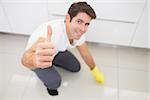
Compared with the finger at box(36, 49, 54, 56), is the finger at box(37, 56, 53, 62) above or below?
below

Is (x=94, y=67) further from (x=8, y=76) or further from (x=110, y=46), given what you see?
(x=8, y=76)

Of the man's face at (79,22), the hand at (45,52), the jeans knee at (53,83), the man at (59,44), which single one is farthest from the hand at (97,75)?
the hand at (45,52)

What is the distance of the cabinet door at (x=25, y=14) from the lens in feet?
5.72

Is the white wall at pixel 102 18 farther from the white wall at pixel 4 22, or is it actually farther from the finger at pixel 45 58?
the finger at pixel 45 58

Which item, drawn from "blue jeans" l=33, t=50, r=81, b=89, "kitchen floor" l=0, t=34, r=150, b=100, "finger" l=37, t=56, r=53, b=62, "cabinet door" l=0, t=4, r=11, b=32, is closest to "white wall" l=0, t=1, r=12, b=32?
"cabinet door" l=0, t=4, r=11, b=32

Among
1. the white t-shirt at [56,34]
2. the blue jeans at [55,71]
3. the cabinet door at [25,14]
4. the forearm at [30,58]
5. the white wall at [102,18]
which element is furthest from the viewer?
the cabinet door at [25,14]

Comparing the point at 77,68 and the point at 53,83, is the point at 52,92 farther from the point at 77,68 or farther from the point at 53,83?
the point at 77,68

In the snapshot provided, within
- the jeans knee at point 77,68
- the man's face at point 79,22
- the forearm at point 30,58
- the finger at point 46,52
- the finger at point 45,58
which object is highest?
the man's face at point 79,22

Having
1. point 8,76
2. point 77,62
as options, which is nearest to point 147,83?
point 77,62

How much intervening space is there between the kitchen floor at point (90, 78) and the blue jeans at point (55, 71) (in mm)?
78

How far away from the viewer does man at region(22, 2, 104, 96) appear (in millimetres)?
1072

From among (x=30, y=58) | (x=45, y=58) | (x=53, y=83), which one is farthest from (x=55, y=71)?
(x=45, y=58)

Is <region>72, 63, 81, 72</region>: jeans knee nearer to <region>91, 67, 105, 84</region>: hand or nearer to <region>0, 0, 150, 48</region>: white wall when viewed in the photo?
<region>91, 67, 105, 84</region>: hand

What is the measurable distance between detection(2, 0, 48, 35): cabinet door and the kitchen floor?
0.15 metres
